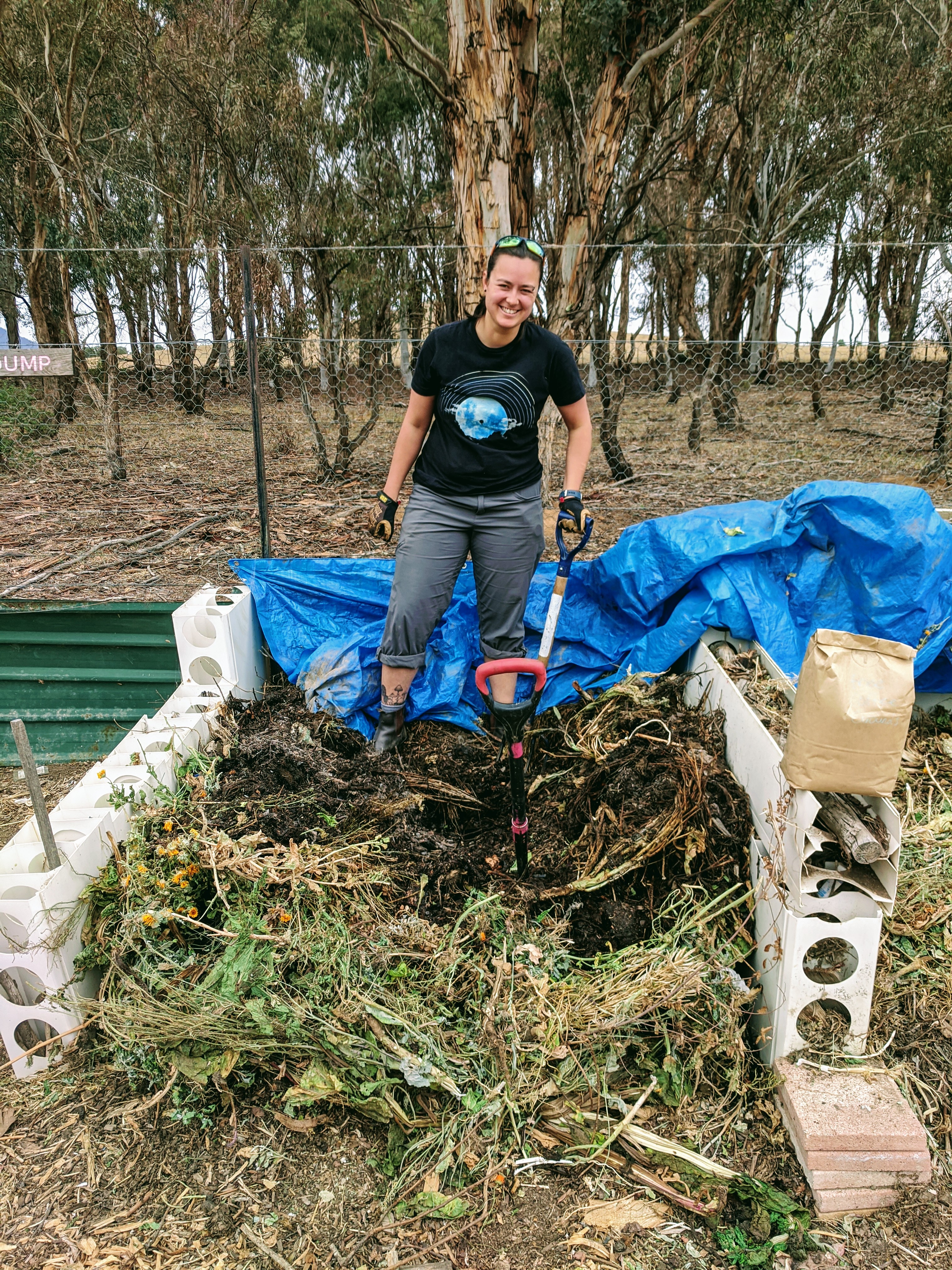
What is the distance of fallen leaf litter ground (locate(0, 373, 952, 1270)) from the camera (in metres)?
1.78

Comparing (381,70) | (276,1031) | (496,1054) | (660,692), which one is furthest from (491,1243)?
(381,70)

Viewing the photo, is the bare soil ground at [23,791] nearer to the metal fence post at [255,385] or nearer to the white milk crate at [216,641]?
the white milk crate at [216,641]

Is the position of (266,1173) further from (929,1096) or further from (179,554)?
(179,554)

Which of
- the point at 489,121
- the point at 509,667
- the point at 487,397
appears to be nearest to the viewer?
the point at 509,667

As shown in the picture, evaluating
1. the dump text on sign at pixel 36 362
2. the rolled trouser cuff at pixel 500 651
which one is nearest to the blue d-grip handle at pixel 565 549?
the rolled trouser cuff at pixel 500 651

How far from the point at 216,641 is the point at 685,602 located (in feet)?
6.17

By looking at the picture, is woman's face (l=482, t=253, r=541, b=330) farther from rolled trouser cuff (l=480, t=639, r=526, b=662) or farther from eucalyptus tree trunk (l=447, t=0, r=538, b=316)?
eucalyptus tree trunk (l=447, t=0, r=538, b=316)

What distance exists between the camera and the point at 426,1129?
77.4 inches

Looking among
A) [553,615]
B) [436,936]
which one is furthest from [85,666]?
[436,936]

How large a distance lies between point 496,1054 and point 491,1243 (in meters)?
0.37

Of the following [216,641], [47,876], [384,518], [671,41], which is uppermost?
[671,41]

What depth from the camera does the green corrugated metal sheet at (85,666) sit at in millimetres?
3926

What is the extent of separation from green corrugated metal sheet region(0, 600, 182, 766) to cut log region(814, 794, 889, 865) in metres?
2.95

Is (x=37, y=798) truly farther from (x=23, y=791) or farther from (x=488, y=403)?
(x=488, y=403)
